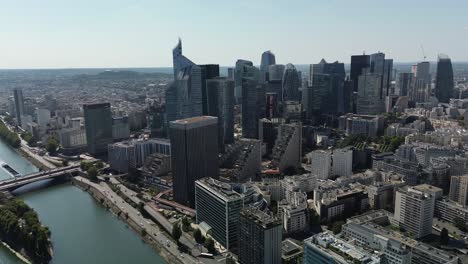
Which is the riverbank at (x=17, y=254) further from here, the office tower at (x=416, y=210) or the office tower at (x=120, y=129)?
the office tower at (x=120, y=129)

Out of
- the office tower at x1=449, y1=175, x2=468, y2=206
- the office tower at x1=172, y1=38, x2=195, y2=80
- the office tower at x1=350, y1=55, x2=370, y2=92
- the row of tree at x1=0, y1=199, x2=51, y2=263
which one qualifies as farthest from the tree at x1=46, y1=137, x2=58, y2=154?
the office tower at x1=350, y1=55, x2=370, y2=92

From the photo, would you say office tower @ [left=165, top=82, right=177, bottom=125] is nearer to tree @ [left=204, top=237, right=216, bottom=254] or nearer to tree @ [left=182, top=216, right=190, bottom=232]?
tree @ [left=182, top=216, right=190, bottom=232]

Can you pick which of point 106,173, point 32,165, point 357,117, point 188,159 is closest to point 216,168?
point 188,159

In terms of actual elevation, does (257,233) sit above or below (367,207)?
above

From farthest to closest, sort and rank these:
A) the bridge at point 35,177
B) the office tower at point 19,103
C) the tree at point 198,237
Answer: the office tower at point 19,103, the bridge at point 35,177, the tree at point 198,237

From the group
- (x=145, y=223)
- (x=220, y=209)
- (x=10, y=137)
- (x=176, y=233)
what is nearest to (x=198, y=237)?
(x=176, y=233)

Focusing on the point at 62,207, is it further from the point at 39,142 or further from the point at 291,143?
the point at 39,142

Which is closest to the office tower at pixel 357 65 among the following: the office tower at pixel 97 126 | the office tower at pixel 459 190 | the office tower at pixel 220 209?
the office tower at pixel 459 190
